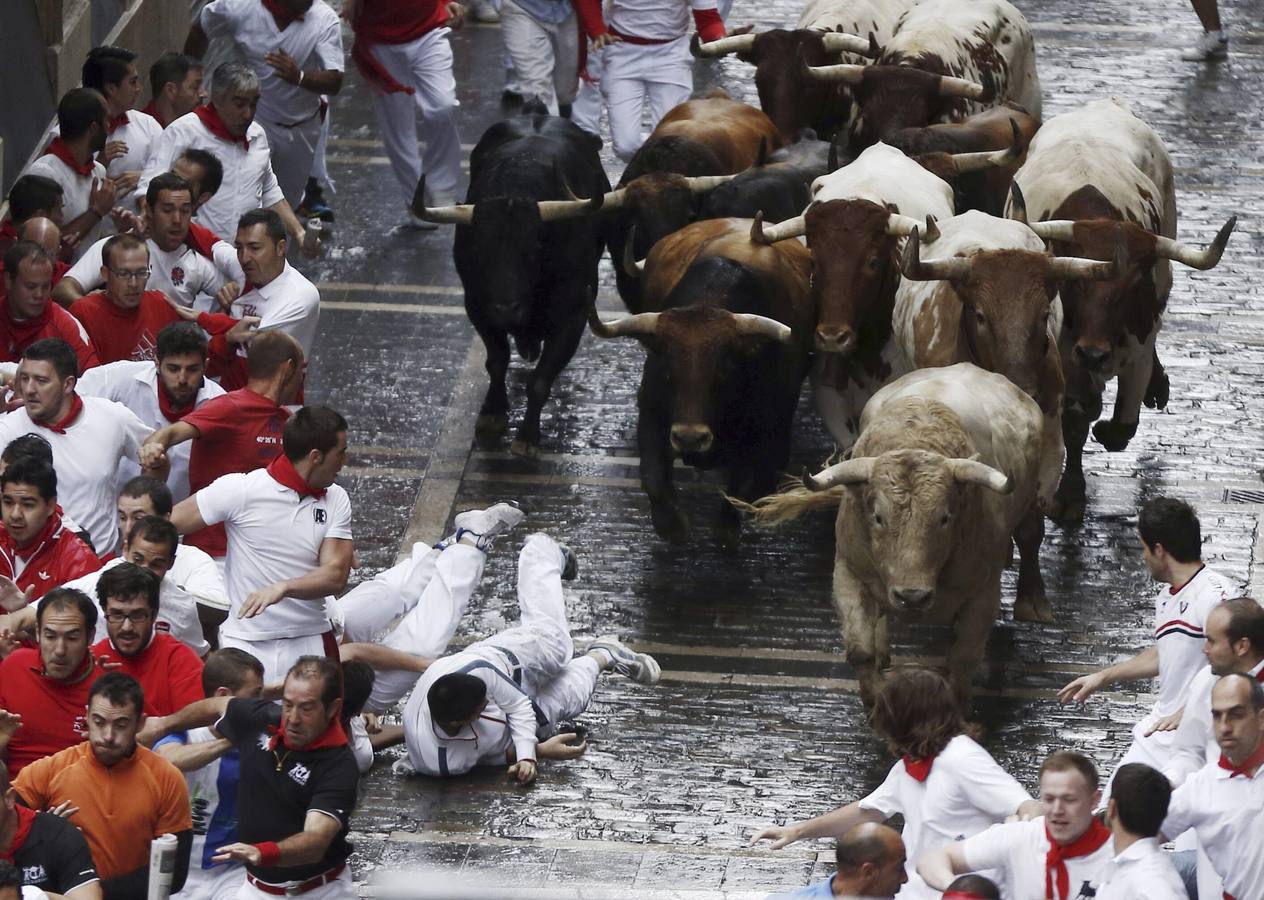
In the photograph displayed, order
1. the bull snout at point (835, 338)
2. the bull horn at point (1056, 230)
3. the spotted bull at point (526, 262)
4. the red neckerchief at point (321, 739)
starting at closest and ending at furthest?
the red neckerchief at point (321, 739), the bull snout at point (835, 338), the bull horn at point (1056, 230), the spotted bull at point (526, 262)

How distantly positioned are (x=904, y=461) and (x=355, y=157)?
28.8 feet

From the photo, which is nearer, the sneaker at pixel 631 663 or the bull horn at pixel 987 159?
the sneaker at pixel 631 663

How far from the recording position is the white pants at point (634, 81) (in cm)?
1540

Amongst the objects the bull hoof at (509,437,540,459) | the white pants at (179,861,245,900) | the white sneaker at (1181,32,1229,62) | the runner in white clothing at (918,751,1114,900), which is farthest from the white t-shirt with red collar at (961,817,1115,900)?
the white sneaker at (1181,32,1229,62)

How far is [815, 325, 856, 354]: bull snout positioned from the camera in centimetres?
1147

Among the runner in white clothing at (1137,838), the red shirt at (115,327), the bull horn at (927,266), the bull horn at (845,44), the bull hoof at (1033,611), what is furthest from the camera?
the bull horn at (845,44)

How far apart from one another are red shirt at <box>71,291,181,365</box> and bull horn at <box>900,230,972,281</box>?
12.3 ft

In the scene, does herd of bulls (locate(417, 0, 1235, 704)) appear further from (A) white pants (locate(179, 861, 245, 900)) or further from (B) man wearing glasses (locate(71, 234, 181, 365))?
(A) white pants (locate(179, 861, 245, 900))

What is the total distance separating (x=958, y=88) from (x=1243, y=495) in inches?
140

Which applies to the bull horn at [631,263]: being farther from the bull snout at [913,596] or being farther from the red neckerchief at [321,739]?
the red neckerchief at [321,739]

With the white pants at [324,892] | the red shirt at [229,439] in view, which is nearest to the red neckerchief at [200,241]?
the red shirt at [229,439]

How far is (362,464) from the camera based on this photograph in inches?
497

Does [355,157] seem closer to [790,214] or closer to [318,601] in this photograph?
[790,214]

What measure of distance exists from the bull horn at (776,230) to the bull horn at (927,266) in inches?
36.3
